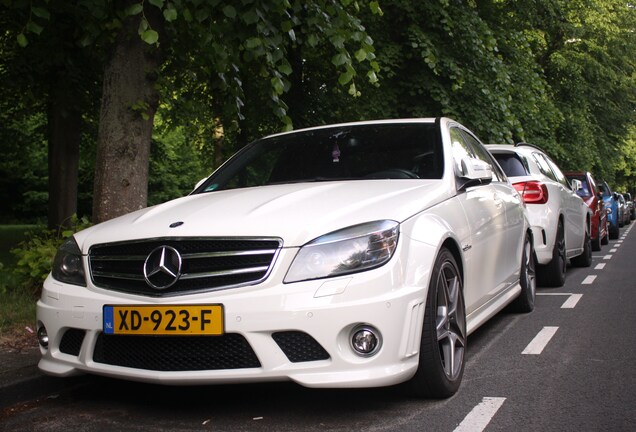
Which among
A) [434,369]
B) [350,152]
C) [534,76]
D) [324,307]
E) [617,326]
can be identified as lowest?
[617,326]

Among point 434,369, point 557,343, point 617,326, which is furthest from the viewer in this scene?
point 617,326

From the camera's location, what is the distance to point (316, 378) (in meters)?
3.80

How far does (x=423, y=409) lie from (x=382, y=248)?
871 mm

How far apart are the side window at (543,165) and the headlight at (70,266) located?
6369 millimetres

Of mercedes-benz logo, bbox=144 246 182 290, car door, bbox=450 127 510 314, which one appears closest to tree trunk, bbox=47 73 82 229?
car door, bbox=450 127 510 314

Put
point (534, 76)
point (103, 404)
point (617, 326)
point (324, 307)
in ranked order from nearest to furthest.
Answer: point (324, 307), point (103, 404), point (617, 326), point (534, 76)

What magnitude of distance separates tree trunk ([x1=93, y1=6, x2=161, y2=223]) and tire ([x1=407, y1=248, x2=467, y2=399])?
158 inches

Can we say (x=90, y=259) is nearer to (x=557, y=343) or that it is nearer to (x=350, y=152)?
(x=350, y=152)

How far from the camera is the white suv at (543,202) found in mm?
9016

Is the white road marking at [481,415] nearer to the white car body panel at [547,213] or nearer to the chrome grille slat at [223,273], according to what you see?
the chrome grille slat at [223,273]

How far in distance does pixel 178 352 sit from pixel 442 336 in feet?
4.53

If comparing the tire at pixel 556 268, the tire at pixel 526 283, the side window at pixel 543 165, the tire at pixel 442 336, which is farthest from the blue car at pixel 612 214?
the tire at pixel 442 336

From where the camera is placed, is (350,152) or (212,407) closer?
(212,407)

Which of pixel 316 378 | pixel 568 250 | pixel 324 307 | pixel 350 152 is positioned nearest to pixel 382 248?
pixel 324 307
